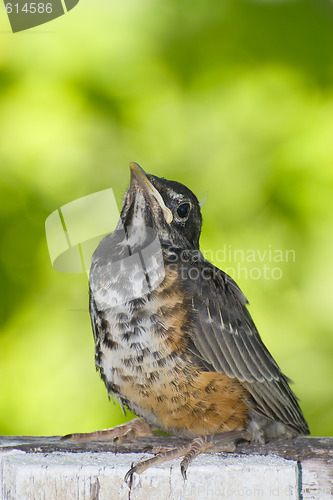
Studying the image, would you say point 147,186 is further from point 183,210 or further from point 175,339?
point 175,339

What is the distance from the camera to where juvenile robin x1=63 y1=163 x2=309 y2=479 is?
3.01 meters

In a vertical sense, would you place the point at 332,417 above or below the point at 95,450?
below

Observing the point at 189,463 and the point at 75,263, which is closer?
the point at 189,463

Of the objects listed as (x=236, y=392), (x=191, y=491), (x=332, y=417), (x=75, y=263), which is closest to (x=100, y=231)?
(x=75, y=263)

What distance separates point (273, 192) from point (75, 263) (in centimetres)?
136

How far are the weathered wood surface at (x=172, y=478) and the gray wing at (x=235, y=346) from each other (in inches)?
31.5

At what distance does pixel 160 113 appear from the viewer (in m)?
4.41

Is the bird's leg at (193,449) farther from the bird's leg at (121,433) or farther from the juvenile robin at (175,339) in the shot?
the bird's leg at (121,433)

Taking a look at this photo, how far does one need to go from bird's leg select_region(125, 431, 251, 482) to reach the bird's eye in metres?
1.17

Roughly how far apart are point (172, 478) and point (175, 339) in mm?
890

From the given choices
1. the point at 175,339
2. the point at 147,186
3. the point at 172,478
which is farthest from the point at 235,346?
the point at 172,478

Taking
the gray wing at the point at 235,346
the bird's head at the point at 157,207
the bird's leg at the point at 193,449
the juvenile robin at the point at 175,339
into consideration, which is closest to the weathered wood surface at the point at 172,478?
the bird's leg at the point at 193,449

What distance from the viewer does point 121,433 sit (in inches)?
132

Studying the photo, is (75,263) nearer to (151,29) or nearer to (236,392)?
(236,392)
